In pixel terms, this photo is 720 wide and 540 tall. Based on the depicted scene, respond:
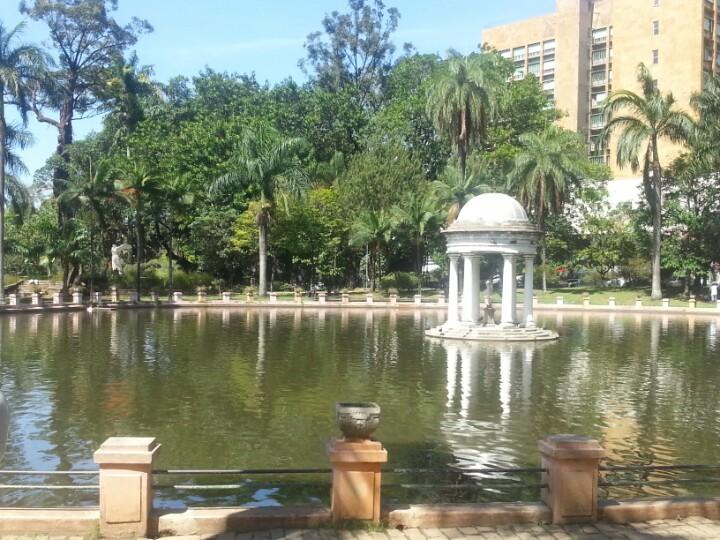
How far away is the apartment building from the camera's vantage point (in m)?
84.4

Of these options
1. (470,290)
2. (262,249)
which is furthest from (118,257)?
(470,290)

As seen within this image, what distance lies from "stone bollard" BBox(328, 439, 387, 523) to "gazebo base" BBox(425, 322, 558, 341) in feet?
75.4

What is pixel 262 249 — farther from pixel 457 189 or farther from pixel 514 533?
pixel 514 533

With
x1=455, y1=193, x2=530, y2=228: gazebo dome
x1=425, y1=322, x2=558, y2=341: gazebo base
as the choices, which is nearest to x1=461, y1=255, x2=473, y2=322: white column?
x1=425, y1=322, x2=558, y2=341: gazebo base

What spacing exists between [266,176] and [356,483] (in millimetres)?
46881

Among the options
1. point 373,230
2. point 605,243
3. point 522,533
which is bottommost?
point 522,533

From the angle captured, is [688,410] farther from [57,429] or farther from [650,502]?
[57,429]

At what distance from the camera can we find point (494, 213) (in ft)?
102

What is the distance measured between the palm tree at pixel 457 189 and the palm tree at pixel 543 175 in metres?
4.01

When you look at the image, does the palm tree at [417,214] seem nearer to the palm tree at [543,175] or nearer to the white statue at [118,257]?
the palm tree at [543,175]

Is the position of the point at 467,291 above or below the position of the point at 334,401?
above

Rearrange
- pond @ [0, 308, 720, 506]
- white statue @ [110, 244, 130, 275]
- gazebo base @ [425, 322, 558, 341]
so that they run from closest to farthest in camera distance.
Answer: pond @ [0, 308, 720, 506] → gazebo base @ [425, 322, 558, 341] → white statue @ [110, 244, 130, 275]

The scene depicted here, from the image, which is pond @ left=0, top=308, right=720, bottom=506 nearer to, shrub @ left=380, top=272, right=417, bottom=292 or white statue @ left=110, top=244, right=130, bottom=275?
white statue @ left=110, top=244, right=130, bottom=275

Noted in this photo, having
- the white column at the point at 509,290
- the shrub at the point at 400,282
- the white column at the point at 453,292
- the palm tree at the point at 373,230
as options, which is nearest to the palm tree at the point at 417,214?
the palm tree at the point at 373,230
